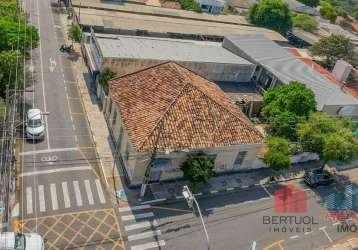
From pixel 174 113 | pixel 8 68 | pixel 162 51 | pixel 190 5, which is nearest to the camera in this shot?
pixel 174 113

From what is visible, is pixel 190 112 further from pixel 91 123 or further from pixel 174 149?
pixel 91 123

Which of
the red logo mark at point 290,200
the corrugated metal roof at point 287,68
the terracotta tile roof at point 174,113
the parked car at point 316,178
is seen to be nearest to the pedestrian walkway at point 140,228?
the terracotta tile roof at point 174,113

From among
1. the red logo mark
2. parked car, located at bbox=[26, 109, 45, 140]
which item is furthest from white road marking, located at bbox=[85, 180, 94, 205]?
the red logo mark

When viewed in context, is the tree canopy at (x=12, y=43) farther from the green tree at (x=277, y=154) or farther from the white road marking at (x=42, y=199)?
the green tree at (x=277, y=154)

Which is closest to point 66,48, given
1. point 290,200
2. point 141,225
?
point 141,225

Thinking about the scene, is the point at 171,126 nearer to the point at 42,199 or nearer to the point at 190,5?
the point at 42,199

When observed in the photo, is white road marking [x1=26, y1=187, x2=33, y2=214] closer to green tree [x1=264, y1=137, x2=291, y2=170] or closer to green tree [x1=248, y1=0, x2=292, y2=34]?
green tree [x1=264, y1=137, x2=291, y2=170]
